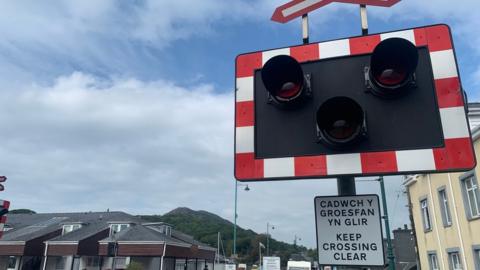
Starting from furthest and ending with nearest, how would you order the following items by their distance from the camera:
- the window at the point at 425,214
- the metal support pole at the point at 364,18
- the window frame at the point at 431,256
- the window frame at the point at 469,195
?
the window at the point at 425,214 → the window frame at the point at 431,256 → the window frame at the point at 469,195 → the metal support pole at the point at 364,18

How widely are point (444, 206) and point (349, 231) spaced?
1905cm

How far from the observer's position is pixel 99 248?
3644 centimetres

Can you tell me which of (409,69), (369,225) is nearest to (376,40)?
(409,69)

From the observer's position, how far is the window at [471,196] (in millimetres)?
15334

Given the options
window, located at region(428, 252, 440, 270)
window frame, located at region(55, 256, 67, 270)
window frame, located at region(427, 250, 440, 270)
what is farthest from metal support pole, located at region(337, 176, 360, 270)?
window frame, located at region(55, 256, 67, 270)

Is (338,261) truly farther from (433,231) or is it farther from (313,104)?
(433,231)

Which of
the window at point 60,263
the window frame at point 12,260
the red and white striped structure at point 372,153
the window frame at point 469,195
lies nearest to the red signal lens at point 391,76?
the red and white striped structure at point 372,153

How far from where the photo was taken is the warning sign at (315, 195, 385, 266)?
2.47m

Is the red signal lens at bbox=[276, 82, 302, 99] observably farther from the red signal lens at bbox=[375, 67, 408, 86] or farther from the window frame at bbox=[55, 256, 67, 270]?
the window frame at bbox=[55, 256, 67, 270]

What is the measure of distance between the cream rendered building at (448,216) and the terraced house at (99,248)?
21120mm

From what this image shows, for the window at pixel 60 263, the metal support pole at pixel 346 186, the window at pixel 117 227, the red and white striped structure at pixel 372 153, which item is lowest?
the window at pixel 60 263

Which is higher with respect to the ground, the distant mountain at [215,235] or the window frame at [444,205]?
the distant mountain at [215,235]

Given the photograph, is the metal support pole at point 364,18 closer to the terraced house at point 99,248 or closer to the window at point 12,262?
the terraced house at point 99,248

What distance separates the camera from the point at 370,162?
2.46 meters
